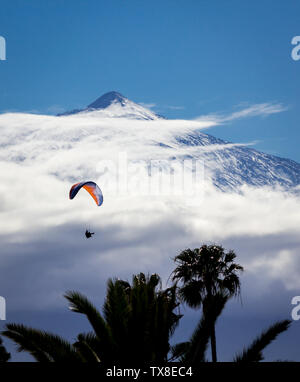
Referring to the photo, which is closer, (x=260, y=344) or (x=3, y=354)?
(x=260, y=344)

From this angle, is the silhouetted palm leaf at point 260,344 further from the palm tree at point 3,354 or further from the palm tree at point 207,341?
the palm tree at point 3,354

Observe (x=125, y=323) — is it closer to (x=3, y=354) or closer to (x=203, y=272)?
(x=203, y=272)

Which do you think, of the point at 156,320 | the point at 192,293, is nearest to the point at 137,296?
the point at 156,320

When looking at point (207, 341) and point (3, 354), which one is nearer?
point (207, 341)

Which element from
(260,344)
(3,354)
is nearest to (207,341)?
(260,344)

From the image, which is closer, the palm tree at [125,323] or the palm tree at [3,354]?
the palm tree at [125,323]

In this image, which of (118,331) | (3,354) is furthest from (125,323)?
(3,354)

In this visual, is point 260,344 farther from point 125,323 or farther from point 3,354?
point 3,354

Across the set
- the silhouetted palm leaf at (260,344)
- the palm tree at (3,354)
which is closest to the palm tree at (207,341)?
the silhouetted palm leaf at (260,344)

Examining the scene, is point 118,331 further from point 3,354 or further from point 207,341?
point 3,354

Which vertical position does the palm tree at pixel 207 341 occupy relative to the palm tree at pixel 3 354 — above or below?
below

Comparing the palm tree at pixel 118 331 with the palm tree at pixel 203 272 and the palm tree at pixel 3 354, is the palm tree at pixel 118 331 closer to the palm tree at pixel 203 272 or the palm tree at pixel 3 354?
the palm tree at pixel 203 272

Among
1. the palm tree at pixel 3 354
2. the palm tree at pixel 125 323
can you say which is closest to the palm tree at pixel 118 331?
the palm tree at pixel 125 323
